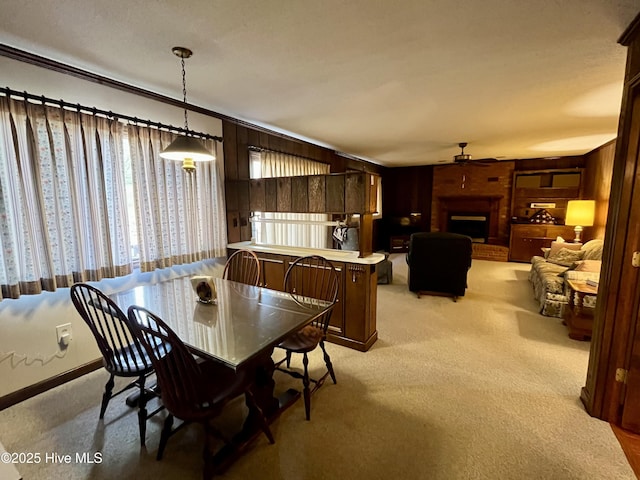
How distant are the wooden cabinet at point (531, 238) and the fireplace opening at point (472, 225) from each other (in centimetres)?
67

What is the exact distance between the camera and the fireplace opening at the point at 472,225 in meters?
Answer: 7.52

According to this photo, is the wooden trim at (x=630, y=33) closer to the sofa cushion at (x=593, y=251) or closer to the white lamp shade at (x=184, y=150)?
the white lamp shade at (x=184, y=150)

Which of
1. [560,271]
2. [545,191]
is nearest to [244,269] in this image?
[560,271]

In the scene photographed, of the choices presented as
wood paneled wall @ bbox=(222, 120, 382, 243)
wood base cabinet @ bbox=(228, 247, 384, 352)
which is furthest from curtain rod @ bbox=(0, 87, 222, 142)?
wood base cabinet @ bbox=(228, 247, 384, 352)

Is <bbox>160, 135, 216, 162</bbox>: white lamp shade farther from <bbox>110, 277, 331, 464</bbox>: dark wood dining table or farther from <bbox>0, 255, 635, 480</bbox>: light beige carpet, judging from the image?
<bbox>0, 255, 635, 480</bbox>: light beige carpet

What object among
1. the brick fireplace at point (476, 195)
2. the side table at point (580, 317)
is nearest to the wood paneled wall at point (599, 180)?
the brick fireplace at point (476, 195)

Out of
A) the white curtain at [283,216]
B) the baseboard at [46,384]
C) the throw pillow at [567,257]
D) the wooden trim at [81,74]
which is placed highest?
the wooden trim at [81,74]

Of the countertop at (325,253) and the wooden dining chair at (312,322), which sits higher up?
the countertop at (325,253)

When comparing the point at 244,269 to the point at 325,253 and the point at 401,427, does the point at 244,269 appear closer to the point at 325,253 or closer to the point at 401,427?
the point at 325,253

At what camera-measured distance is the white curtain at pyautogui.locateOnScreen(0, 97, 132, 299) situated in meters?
2.02

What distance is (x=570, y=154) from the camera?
21.1 ft

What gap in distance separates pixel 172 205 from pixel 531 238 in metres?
7.29

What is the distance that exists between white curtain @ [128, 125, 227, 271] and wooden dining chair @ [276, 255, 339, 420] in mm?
1099

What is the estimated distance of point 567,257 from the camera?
4.73 m
